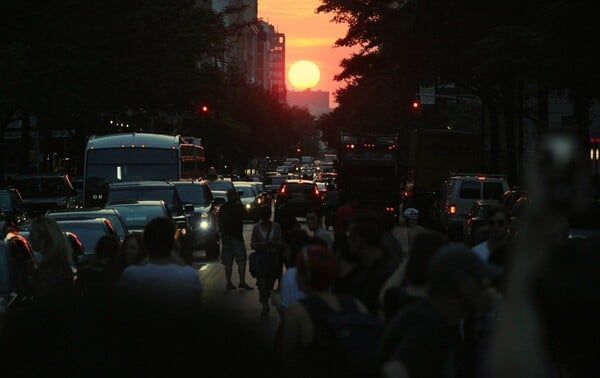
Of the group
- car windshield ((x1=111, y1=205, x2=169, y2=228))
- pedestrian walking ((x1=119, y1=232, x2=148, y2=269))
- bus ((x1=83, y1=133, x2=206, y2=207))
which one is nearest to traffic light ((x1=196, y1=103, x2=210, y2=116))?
bus ((x1=83, y1=133, x2=206, y2=207))

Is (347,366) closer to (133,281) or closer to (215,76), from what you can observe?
(133,281)

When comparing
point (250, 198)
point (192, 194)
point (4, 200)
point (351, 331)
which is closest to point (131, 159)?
point (4, 200)

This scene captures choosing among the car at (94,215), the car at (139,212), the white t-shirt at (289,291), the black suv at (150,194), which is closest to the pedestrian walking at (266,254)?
the car at (94,215)

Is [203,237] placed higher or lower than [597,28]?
lower

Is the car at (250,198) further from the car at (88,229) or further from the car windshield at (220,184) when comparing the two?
the car at (88,229)

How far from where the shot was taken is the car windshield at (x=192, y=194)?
103 ft

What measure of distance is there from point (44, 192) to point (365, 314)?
121ft

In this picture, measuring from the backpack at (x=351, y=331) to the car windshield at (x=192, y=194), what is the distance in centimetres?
2449

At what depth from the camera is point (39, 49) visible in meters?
35.2

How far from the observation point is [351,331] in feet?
21.8

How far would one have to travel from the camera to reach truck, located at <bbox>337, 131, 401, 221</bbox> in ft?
154

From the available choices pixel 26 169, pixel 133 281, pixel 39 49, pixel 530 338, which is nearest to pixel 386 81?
pixel 26 169

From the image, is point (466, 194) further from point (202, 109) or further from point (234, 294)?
point (202, 109)

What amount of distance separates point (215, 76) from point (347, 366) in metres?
46.4
